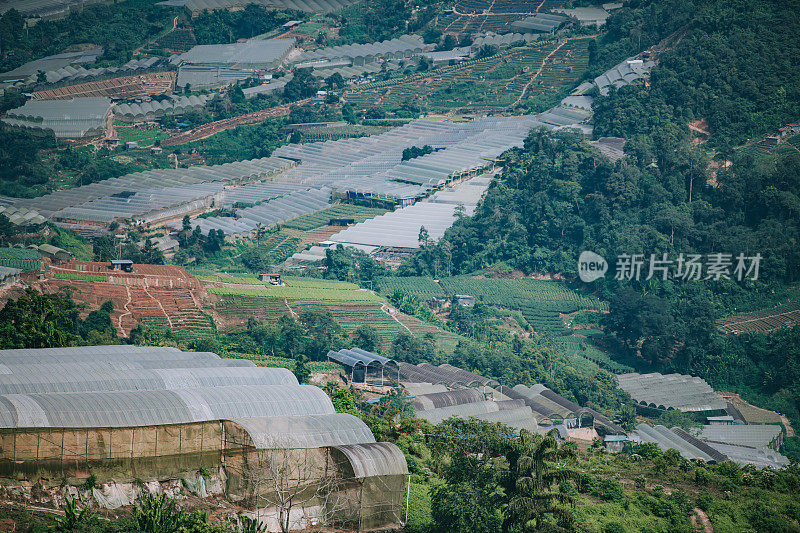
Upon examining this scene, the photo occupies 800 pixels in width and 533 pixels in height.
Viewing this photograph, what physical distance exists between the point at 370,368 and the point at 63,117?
38551 millimetres

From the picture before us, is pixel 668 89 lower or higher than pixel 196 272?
higher

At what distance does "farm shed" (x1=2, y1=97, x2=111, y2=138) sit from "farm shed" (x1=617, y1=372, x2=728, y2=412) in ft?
133

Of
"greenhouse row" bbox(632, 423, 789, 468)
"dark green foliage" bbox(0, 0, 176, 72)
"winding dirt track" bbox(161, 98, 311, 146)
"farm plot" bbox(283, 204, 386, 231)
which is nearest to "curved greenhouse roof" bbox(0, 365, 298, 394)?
"greenhouse row" bbox(632, 423, 789, 468)

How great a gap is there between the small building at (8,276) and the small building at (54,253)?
5370 mm

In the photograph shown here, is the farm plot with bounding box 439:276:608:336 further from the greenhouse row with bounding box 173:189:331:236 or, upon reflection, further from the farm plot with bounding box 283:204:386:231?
the greenhouse row with bounding box 173:189:331:236

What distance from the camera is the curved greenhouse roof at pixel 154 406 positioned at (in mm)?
19406

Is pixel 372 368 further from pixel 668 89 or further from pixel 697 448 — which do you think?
pixel 668 89

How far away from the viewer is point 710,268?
50.7 m

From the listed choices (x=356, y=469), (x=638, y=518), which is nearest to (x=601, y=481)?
(x=638, y=518)

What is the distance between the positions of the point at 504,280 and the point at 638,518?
31.7 metres

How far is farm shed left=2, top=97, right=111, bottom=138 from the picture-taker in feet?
219

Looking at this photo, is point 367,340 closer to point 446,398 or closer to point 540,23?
point 446,398

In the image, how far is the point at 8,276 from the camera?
39906 mm

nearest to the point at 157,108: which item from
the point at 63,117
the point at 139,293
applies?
the point at 63,117
